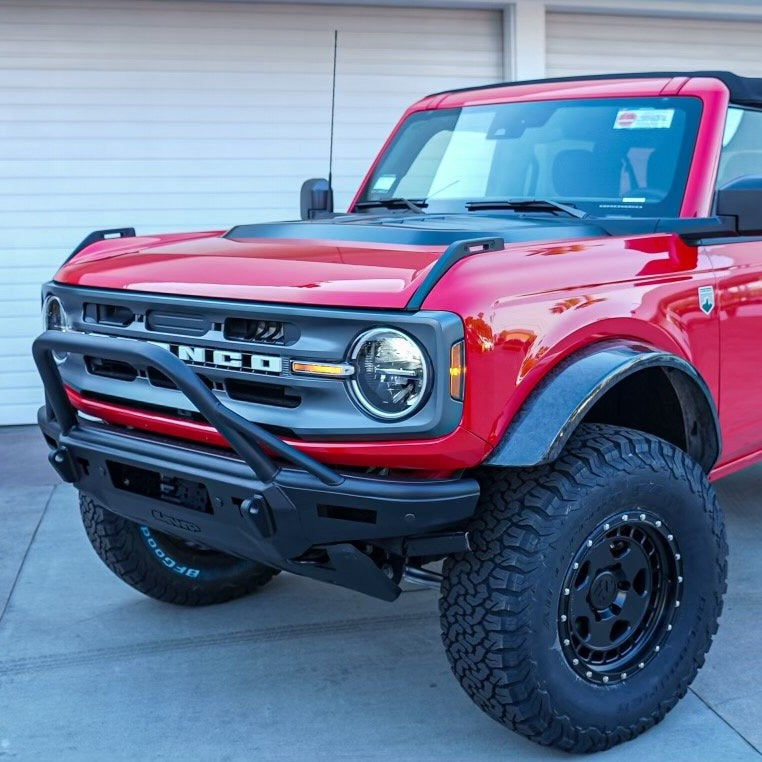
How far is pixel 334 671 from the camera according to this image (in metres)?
3.46

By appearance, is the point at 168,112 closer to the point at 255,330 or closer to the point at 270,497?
the point at 255,330

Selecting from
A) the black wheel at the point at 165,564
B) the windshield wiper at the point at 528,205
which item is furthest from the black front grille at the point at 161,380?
the windshield wiper at the point at 528,205

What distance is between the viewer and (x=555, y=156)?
3.78m

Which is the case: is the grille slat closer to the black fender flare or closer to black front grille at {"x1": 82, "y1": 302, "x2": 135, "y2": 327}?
black front grille at {"x1": 82, "y1": 302, "x2": 135, "y2": 327}

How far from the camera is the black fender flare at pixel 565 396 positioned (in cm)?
257

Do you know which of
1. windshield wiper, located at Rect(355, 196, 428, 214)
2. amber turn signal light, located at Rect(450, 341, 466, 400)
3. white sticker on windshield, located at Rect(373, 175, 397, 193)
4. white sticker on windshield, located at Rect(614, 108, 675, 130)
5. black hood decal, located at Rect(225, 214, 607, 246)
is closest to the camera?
amber turn signal light, located at Rect(450, 341, 466, 400)

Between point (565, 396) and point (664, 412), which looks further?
point (664, 412)

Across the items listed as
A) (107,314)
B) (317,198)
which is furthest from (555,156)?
(107,314)

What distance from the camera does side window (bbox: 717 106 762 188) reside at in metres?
3.57

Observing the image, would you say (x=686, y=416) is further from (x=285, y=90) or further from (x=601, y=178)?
(x=285, y=90)

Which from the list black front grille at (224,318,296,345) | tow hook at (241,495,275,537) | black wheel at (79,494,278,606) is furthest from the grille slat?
black wheel at (79,494,278,606)

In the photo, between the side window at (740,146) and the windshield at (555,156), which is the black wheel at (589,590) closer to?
the windshield at (555,156)

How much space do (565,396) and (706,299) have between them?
0.87 metres

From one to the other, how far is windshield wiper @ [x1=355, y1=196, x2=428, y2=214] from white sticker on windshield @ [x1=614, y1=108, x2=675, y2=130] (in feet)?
2.43
